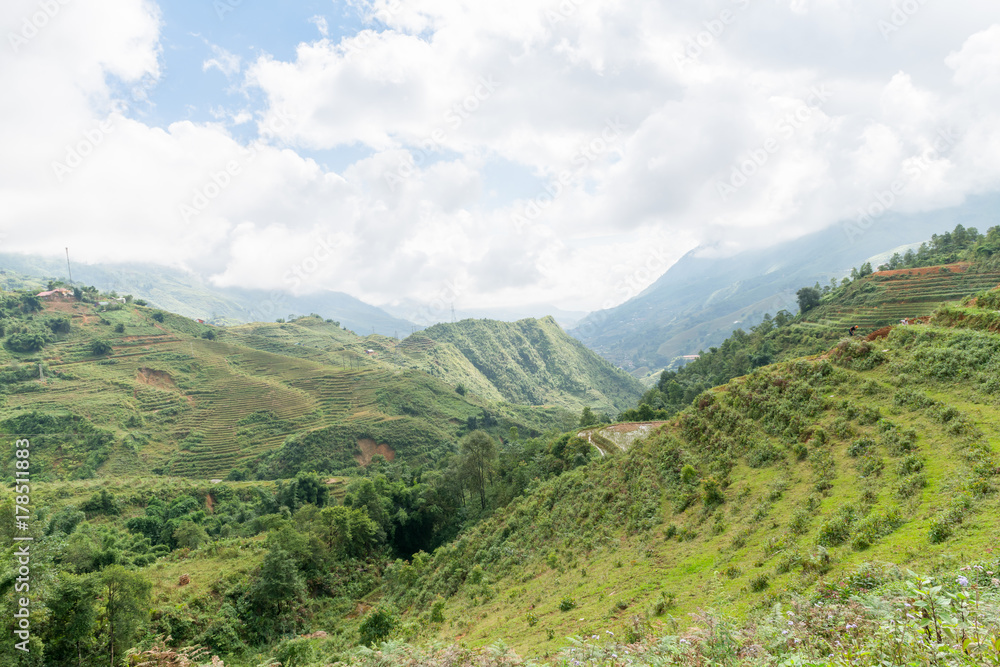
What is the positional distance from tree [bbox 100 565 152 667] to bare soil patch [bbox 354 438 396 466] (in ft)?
167

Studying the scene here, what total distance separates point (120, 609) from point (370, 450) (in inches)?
2124

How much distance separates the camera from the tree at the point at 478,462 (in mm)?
42750

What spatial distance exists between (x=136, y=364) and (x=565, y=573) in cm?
8997

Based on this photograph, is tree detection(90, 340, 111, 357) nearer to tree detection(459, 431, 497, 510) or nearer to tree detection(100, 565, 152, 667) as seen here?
tree detection(459, 431, 497, 510)

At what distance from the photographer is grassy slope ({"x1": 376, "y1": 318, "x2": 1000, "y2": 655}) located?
10.0 m

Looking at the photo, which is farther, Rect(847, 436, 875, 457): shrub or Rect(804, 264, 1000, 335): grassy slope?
Rect(804, 264, 1000, 335): grassy slope

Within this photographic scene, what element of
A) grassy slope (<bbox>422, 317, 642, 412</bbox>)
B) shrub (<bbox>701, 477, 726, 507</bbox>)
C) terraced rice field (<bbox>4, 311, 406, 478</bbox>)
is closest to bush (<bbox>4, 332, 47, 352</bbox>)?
terraced rice field (<bbox>4, 311, 406, 478</bbox>)

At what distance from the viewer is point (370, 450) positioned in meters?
70.3

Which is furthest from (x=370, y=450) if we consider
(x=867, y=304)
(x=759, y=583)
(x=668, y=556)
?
(x=867, y=304)

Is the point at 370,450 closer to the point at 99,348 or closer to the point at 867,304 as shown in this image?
the point at 99,348

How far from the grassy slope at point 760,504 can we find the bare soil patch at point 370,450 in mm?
43162

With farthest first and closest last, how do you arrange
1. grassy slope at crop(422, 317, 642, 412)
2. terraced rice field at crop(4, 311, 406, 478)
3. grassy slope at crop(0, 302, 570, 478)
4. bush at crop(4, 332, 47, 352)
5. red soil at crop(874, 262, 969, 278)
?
1. grassy slope at crop(422, 317, 642, 412)
2. bush at crop(4, 332, 47, 352)
3. terraced rice field at crop(4, 311, 406, 478)
4. grassy slope at crop(0, 302, 570, 478)
5. red soil at crop(874, 262, 969, 278)

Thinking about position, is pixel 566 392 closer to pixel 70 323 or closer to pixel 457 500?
pixel 457 500

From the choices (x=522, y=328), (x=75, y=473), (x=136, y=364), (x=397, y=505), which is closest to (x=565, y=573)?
(x=397, y=505)
